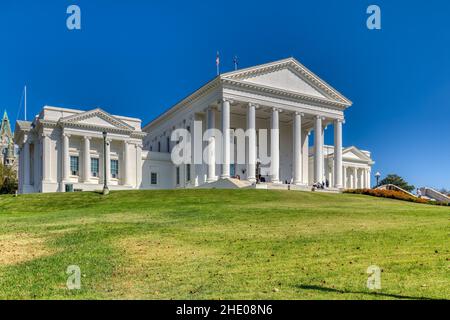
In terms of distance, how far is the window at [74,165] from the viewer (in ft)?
191

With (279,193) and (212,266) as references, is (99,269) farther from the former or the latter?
(279,193)

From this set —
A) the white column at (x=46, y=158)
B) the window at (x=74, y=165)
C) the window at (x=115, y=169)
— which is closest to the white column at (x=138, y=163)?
the window at (x=115, y=169)

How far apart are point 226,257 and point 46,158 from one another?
166 ft

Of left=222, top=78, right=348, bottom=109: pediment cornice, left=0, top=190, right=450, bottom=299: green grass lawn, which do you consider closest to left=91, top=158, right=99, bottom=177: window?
left=222, top=78, right=348, bottom=109: pediment cornice

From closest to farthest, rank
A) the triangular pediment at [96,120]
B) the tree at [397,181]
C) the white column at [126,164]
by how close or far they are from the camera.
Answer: the triangular pediment at [96,120] → the white column at [126,164] → the tree at [397,181]

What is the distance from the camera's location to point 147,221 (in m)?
19.5

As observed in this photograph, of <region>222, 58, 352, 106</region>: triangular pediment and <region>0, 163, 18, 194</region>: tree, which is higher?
<region>222, 58, 352, 106</region>: triangular pediment

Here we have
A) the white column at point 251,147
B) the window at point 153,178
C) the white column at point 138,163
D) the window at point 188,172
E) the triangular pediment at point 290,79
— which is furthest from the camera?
the window at point 153,178

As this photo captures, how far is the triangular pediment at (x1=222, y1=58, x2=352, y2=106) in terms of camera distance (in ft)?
181

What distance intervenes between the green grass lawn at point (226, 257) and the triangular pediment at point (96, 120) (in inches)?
1529

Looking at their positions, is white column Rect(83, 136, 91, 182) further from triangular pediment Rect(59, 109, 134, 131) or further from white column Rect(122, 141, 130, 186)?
white column Rect(122, 141, 130, 186)

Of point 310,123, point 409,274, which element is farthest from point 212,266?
point 310,123

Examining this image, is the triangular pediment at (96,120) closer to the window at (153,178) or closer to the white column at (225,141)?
the window at (153,178)

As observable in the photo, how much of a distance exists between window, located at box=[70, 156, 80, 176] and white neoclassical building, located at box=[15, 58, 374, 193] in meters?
0.14
